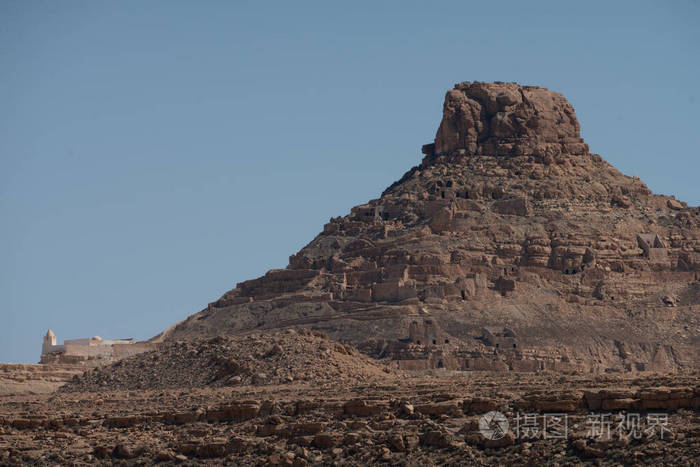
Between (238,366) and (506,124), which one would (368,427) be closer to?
(238,366)

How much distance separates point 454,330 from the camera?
92750mm

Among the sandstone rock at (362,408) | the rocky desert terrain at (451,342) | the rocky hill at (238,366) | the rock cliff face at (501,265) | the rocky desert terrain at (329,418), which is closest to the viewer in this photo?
the rocky desert terrain at (329,418)

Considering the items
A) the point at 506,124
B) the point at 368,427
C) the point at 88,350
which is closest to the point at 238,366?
the point at 368,427

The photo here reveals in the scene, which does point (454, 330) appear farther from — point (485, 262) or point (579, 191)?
point (579, 191)

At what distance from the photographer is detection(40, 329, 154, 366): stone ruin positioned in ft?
305

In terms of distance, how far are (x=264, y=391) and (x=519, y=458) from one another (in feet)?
74.7

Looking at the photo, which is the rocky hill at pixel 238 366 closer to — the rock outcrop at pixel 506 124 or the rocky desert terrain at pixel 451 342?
the rocky desert terrain at pixel 451 342

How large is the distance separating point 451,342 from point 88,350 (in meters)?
25.7

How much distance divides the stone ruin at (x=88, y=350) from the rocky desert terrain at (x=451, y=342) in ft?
2.79

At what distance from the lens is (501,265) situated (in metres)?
105

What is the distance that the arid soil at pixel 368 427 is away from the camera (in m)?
35.3

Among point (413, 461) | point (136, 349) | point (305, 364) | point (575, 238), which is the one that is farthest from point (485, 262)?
point (413, 461)

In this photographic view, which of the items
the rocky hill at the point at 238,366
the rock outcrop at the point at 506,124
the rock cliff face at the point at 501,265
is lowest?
the rocky hill at the point at 238,366

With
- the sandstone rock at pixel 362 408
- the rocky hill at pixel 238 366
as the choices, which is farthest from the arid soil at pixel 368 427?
the rocky hill at pixel 238 366
